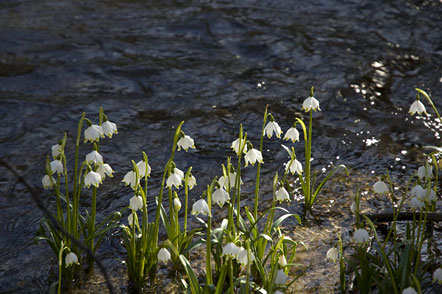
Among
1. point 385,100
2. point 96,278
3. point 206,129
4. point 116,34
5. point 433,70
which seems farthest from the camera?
point 116,34

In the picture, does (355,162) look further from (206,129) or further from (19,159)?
(19,159)

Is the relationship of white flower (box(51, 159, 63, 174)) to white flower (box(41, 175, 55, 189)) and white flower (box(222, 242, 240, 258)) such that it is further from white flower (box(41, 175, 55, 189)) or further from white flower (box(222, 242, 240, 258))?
white flower (box(222, 242, 240, 258))

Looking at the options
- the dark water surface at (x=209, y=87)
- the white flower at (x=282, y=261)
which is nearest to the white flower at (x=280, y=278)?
the white flower at (x=282, y=261)

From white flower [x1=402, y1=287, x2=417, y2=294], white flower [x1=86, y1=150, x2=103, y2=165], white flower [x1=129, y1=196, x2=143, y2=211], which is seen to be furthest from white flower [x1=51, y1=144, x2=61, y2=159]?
white flower [x1=402, y1=287, x2=417, y2=294]

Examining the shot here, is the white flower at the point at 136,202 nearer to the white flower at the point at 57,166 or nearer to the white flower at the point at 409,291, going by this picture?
the white flower at the point at 57,166

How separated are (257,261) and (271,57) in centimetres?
488

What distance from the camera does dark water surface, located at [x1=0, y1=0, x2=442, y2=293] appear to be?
5.01m

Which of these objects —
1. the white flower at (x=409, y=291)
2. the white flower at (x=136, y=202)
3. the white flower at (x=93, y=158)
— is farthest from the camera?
the white flower at (x=136, y=202)

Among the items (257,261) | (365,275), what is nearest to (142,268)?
(257,261)

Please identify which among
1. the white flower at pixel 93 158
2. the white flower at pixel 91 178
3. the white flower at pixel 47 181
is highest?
the white flower at pixel 93 158

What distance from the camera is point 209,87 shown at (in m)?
7.31

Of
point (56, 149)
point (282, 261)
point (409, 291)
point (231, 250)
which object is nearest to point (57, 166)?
point (56, 149)

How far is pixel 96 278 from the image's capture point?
163 inches

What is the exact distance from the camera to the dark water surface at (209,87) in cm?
501
